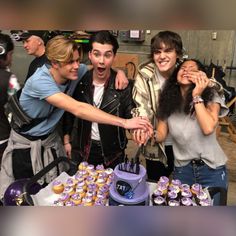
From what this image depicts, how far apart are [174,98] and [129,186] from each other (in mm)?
569

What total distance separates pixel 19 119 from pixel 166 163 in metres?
0.84

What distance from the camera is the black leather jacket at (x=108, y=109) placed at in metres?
1.55

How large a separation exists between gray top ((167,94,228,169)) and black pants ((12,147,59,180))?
753mm

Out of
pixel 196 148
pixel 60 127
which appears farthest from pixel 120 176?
pixel 60 127

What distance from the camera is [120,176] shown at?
1.01m

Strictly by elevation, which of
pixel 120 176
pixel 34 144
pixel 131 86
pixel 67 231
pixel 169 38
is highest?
pixel 169 38

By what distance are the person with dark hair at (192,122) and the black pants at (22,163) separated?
0.72 m

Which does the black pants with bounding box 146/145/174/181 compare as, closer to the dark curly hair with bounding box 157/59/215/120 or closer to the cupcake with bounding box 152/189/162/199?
the dark curly hair with bounding box 157/59/215/120

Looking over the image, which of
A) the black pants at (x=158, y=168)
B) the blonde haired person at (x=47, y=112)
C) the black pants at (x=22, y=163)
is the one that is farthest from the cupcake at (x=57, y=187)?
the black pants at (x=158, y=168)

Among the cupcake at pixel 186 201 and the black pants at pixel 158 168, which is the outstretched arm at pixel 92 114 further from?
Answer: the black pants at pixel 158 168

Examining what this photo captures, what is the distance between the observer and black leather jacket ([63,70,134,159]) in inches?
61.0

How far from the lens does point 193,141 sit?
4.46ft

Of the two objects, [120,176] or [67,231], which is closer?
[67,231]
